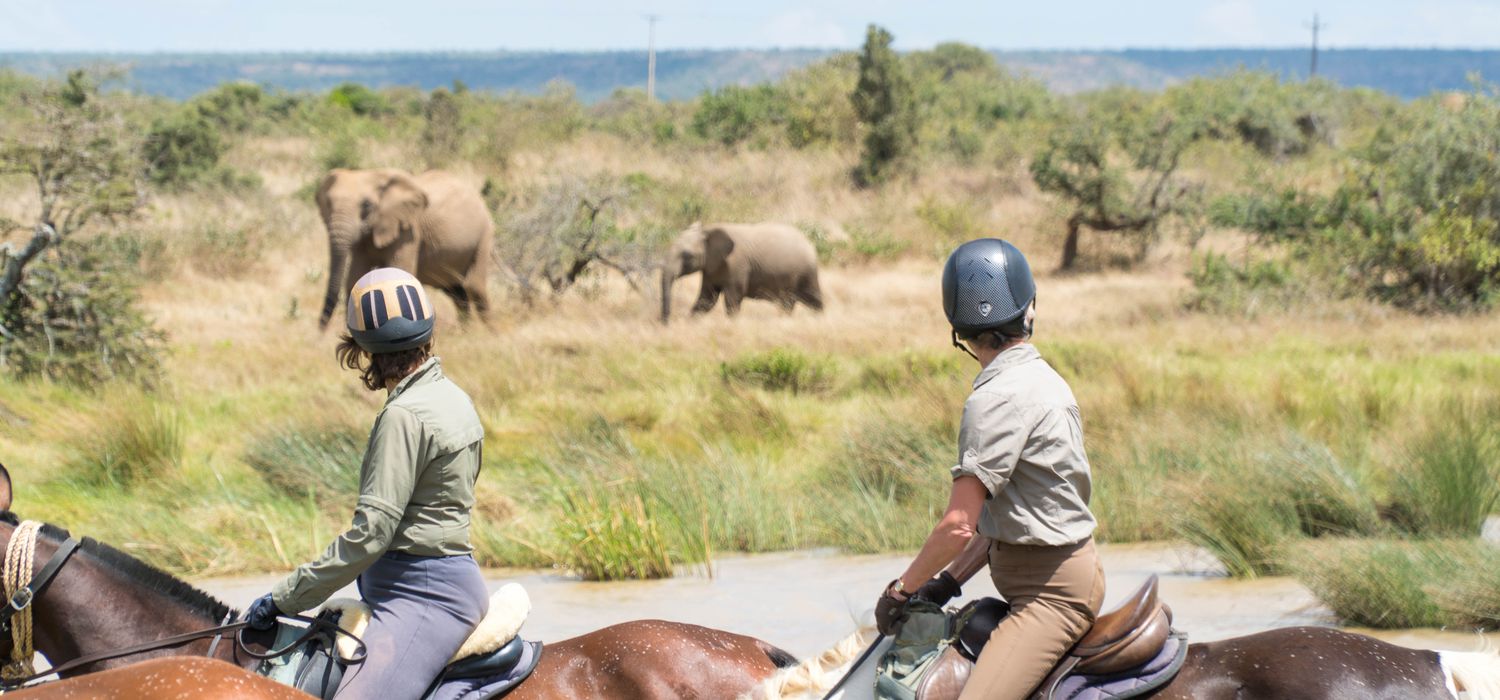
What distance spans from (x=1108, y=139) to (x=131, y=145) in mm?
15830

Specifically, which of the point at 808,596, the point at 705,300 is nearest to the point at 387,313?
the point at 808,596

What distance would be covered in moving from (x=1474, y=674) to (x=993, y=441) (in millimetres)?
1177

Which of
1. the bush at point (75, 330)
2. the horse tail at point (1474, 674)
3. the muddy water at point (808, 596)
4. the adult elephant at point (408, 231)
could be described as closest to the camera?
the horse tail at point (1474, 674)

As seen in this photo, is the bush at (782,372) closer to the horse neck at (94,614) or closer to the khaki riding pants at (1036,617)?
the horse neck at (94,614)

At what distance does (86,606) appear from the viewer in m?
4.04

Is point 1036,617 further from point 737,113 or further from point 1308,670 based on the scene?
point 737,113

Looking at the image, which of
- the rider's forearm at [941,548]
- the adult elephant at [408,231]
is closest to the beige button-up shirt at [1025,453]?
the rider's forearm at [941,548]

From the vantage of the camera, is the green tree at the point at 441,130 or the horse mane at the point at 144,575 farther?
the green tree at the point at 441,130

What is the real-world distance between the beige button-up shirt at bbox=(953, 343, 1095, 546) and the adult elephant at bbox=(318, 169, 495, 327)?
613 inches

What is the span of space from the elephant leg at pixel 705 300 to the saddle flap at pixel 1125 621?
17568 mm

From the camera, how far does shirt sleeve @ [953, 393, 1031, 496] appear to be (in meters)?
3.42

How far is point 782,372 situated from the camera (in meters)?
14.0

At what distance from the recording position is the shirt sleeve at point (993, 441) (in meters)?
3.42

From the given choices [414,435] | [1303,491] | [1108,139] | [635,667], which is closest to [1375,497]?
[1303,491]
